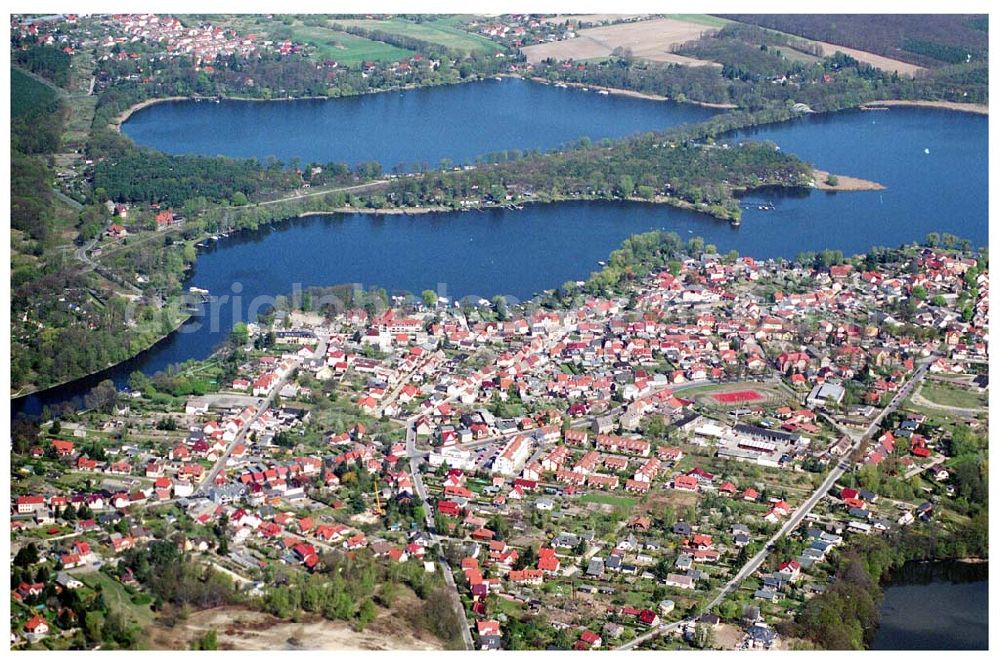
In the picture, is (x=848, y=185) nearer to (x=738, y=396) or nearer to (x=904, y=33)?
(x=904, y=33)

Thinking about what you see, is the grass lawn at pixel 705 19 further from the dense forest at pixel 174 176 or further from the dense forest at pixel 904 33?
the dense forest at pixel 174 176

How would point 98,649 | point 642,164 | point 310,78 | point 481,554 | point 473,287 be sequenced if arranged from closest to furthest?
point 98,649 → point 481,554 → point 473,287 → point 642,164 → point 310,78

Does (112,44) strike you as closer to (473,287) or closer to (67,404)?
(473,287)

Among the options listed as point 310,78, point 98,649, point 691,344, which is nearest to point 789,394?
point 691,344

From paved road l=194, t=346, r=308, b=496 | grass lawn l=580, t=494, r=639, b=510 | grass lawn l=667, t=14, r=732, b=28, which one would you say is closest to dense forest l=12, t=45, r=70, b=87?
grass lawn l=667, t=14, r=732, b=28

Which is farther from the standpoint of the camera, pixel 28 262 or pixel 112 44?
pixel 112 44

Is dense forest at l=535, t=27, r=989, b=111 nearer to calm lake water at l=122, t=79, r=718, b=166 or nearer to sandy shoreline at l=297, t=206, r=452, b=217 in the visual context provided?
calm lake water at l=122, t=79, r=718, b=166
